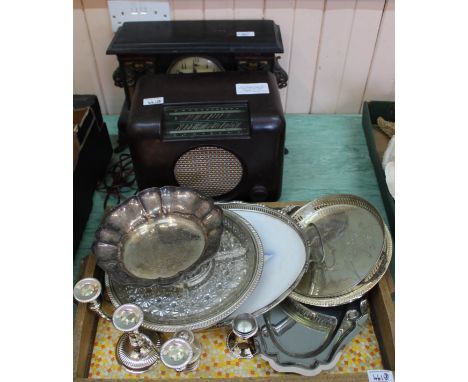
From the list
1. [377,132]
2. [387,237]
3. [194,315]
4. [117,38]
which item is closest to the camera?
[194,315]

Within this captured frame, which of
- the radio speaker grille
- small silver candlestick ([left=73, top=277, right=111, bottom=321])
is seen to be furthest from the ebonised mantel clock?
small silver candlestick ([left=73, top=277, right=111, bottom=321])

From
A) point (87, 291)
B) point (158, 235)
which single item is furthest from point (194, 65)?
point (87, 291)

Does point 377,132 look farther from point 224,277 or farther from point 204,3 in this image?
point 224,277

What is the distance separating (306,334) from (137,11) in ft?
2.74

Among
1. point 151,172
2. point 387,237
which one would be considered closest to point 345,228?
point 387,237

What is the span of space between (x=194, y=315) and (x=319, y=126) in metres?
0.75

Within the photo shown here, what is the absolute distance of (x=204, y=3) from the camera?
1.03 m

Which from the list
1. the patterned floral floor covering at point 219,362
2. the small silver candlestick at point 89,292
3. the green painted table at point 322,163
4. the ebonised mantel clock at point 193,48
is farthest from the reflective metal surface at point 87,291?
the ebonised mantel clock at point 193,48

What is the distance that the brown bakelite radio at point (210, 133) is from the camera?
783mm

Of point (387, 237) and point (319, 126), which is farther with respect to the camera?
point (319, 126)

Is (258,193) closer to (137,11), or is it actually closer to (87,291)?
(87,291)

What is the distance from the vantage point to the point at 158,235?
72 centimetres

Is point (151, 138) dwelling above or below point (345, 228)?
above

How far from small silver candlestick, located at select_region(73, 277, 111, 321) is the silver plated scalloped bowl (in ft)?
0.09
